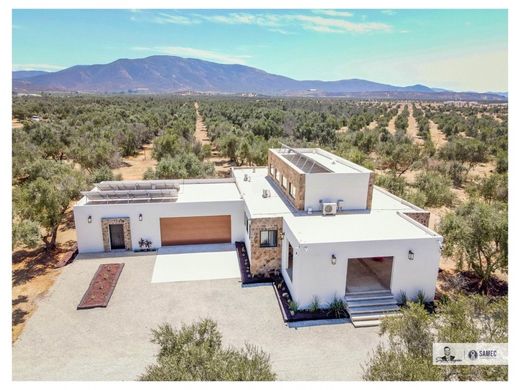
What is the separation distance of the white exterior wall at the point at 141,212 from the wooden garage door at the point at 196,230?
0.35 m

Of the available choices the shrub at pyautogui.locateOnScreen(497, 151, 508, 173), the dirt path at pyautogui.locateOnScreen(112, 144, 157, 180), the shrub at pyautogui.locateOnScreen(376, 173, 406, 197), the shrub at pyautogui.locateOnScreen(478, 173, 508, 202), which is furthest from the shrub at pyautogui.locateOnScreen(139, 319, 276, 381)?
the shrub at pyautogui.locateOnScreen(497, 151, 508, 173)

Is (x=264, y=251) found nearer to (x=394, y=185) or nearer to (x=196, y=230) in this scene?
(x=196, y=230)

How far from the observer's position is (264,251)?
15086 mm

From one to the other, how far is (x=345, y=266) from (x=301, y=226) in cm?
247


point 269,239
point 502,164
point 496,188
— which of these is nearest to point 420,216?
point 269,239

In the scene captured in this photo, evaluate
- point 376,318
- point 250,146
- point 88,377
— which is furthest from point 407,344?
point 250,146

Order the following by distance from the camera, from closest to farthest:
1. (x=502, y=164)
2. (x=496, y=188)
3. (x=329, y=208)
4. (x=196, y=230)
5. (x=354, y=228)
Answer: (x=354, y=228), (x=329, y=208), (x=196, y=230), (x=496, y=188), (x=502, y=164)

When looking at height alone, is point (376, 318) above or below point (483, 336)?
below

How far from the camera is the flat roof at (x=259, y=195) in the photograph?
1598 cm

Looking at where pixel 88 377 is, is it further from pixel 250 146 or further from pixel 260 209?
pixel 250 146

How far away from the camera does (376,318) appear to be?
12414mm

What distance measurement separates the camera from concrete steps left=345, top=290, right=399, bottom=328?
1233cm
